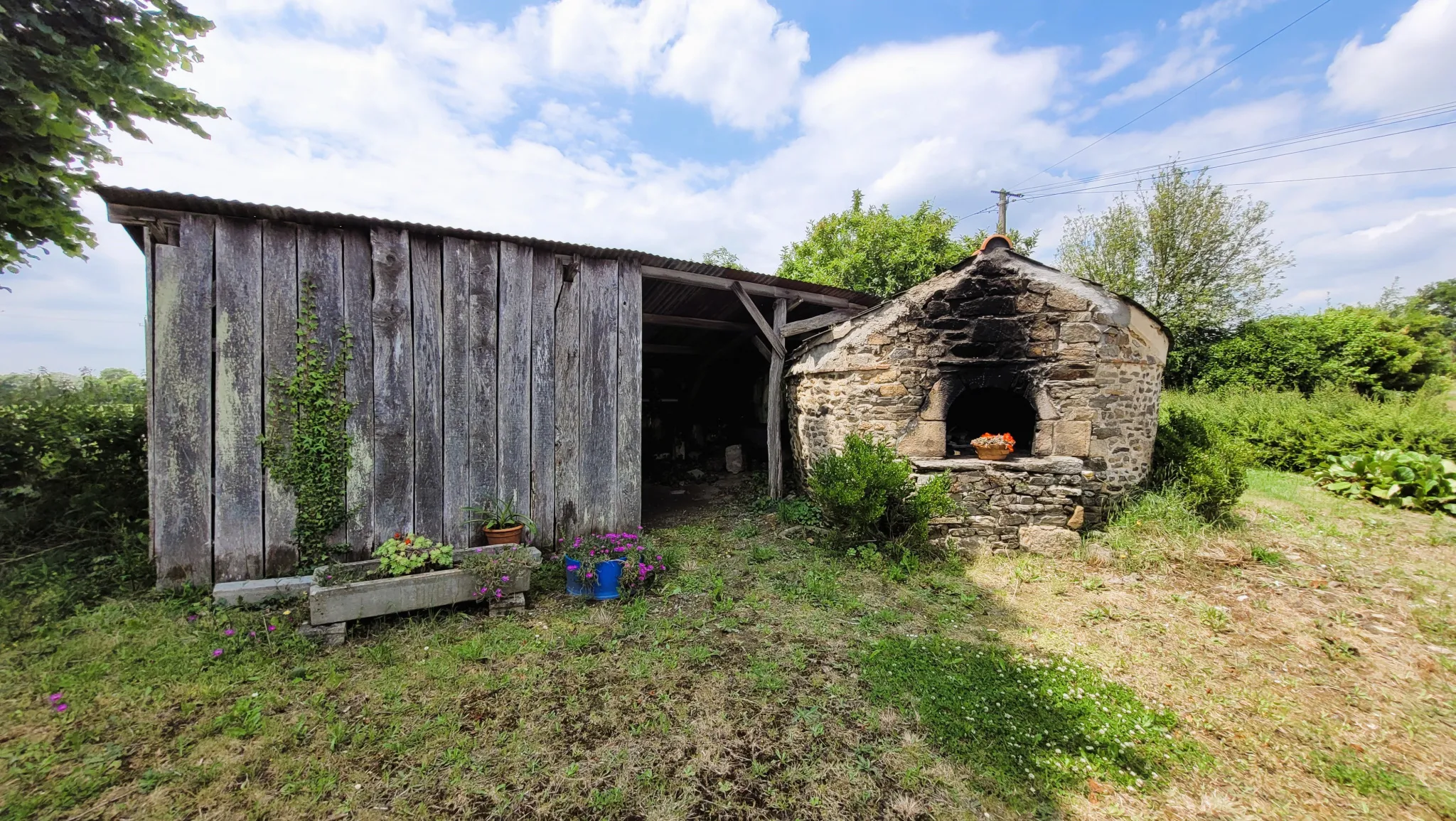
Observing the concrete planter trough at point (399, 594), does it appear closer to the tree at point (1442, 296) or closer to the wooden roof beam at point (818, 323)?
the wooden roof beam at point (818, 323)

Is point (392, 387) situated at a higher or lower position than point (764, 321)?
lower

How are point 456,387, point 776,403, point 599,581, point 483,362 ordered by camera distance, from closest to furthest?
point 599,581 → point 456,387 → point 483,362 → point 776,403

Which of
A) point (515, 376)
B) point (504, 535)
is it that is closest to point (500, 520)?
point (504, 535)

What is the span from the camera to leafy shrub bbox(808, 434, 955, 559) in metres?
5.24

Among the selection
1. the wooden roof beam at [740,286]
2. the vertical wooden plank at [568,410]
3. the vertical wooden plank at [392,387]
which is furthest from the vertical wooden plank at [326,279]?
the wooden roof beam at [740,286]

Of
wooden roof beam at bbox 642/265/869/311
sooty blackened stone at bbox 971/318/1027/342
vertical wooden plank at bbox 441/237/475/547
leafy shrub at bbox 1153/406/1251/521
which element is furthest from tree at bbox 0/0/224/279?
leafy shrub at bbox 1153/406/1251/521

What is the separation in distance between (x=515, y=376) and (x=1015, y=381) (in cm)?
538

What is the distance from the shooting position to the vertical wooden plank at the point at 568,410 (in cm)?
515

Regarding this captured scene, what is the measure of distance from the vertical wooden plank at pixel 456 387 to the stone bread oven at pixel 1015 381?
3.98m

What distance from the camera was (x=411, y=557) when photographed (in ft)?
12.9

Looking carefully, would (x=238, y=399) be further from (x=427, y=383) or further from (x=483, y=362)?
(x=483, y=362)

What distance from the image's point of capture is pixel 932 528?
566 centimetres

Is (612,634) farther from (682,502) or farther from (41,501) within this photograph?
(41,501)

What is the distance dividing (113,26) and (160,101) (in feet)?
1.74
